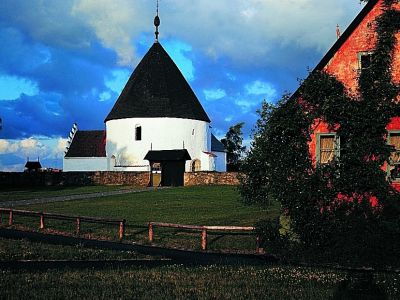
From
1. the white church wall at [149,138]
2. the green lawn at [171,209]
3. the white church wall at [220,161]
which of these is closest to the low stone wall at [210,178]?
the white church wall at [149,138]

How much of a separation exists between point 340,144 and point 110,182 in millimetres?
47473

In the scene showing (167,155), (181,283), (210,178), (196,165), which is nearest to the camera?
(181,283)

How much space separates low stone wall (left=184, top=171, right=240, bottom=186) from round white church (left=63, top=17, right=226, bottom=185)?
4.47 metres

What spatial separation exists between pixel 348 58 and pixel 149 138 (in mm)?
51300

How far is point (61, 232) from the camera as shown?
26562mm

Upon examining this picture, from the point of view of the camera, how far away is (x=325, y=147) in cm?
2170

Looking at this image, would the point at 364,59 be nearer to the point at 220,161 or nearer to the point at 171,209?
the point at 171,209

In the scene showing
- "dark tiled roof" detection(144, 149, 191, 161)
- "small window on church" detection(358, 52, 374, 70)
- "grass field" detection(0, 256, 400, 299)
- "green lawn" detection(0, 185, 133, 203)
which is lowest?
"grass field" detection(0, 256, 400, 299)

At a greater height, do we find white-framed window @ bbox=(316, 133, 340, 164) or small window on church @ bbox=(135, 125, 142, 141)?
small window on church @ bbox=(135, 125, 142, 141)

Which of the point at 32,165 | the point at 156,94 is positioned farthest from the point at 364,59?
the point at 32,165

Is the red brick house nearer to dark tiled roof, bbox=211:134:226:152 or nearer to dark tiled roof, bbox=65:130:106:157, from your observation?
dark tiled roof, bbox=65:130:106:157

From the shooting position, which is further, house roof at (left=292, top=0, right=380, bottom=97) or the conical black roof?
the conical black roof

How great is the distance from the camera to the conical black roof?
7275 cm

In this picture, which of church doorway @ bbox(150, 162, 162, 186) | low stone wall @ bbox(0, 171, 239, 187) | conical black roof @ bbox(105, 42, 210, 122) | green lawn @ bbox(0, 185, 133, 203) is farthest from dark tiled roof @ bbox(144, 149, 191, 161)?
green lawn @ bbox(0, 185, 133, 203)
